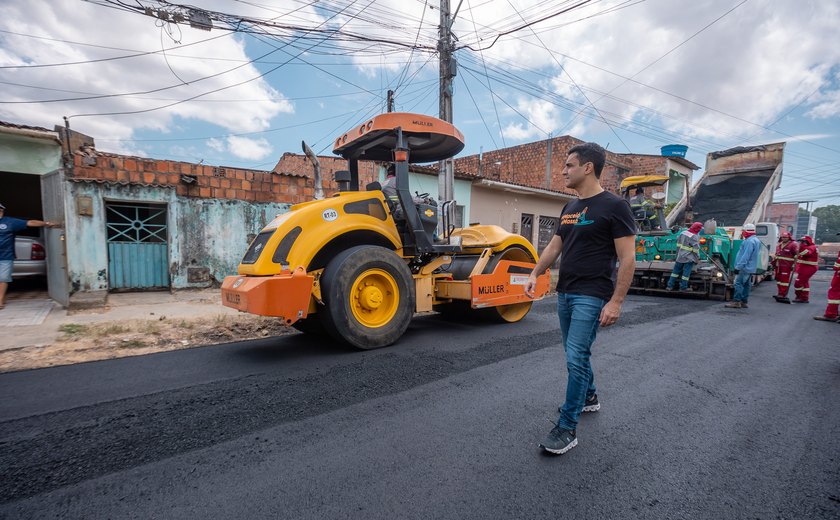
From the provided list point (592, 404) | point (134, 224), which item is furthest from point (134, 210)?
point (592, 404)

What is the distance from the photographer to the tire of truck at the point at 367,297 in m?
3.87

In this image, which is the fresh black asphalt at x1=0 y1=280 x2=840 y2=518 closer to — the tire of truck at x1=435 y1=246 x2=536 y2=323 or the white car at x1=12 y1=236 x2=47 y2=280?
the tire of truck at x1=435 y1=246 x2=536 y2=323

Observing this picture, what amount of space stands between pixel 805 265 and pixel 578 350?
380 inches

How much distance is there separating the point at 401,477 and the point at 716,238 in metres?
9.45

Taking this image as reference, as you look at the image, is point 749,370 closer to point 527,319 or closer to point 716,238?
point 527,319

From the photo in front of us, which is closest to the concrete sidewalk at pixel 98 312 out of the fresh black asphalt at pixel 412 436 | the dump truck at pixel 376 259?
the fresh black asphalt at pixel 412 436

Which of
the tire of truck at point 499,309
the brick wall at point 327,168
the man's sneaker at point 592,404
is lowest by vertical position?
the man's sneaker at point 592,404

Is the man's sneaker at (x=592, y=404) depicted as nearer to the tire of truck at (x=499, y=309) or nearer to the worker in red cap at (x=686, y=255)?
the tire of truck at (x=499, y=309)

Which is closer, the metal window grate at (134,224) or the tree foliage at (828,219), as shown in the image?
the metal window grate at (134,224)

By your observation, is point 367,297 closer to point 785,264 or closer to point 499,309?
point 499,309

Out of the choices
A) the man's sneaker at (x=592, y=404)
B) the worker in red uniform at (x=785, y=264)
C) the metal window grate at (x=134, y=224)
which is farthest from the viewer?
the worker in red uniform at (x=785, y=264)

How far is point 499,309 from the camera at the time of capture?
5586 millimetres

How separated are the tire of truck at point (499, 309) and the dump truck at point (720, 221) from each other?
495 centimetres

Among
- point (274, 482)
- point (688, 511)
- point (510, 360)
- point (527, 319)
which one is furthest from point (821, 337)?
point (274, 482)
